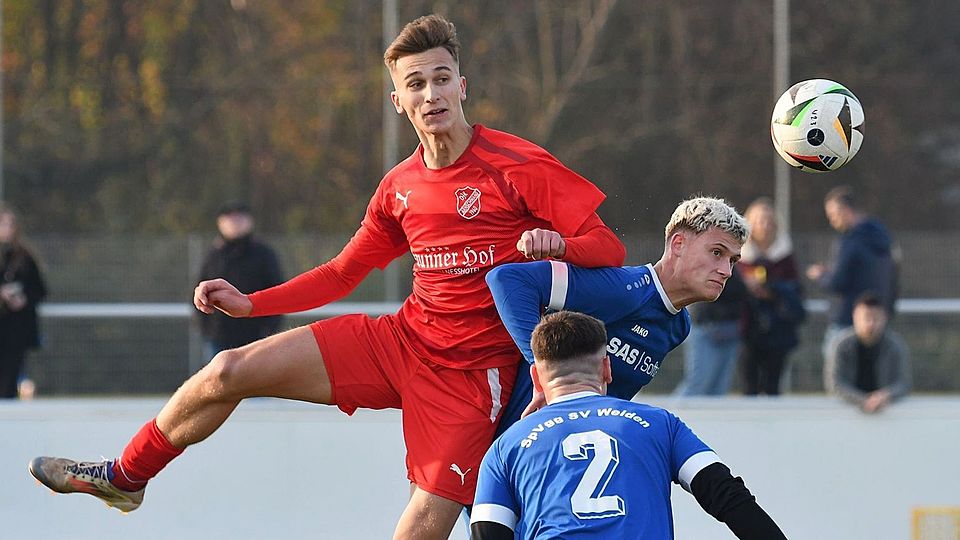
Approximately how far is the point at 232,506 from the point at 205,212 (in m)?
9.04

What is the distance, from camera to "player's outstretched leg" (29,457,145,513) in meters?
5.20

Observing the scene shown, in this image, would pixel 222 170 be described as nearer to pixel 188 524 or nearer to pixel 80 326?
pixel 80 326

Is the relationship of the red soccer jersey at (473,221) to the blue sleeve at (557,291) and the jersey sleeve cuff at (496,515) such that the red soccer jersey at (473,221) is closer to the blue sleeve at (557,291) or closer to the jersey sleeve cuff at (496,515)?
the blue sleeve at (557,291)

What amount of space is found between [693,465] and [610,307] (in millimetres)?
903

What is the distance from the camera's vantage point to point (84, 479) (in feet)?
17.0

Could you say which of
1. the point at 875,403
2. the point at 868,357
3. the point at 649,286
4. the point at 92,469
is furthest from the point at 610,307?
the point at 868,357

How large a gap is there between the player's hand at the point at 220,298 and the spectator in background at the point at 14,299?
581cm

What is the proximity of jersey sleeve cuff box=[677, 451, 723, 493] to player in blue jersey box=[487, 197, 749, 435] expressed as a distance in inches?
32.7

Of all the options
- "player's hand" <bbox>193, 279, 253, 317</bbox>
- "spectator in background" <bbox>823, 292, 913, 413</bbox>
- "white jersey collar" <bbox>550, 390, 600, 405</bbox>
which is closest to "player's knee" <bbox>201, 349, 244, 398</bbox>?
"player's hand" <bbox>193, 279, 253, 317</bbox>

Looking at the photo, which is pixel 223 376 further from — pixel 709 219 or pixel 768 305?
pixel 768 305

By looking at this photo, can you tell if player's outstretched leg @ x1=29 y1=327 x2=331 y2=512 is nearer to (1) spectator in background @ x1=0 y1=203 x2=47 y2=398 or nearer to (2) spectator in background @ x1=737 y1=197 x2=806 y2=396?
(2) spectator in background @ x1=737 y1=197 x2=806 y2=396

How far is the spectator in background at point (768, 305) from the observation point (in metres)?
9.69

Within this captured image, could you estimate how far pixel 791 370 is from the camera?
41.1ft

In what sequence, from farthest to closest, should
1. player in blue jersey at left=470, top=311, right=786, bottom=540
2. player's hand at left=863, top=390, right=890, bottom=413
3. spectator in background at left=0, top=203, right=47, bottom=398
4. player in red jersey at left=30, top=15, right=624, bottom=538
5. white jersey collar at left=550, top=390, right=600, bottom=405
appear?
1. spectator in background at left=0, top=203, right=47, bottom=398
2. player's hand at left=863, top=390, right=890, bottom=413
3. player in red jersey at left=30, top=15, right=624, bottom=538
4. white jersey collar at left=550, top=390, right=600, bottom=405
5. player in blue jersey at left=470, top=311, right=786, bottom=540
